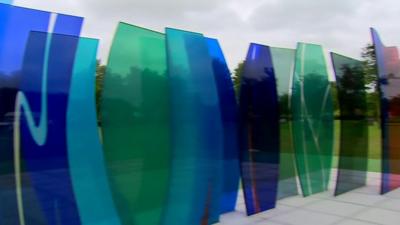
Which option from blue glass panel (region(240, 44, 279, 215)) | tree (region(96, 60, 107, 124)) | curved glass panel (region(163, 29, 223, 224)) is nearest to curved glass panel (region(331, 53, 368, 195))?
blue glass panel (region(240, 44, 279, 215))

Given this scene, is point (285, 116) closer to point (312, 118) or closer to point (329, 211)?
point (312, 118)

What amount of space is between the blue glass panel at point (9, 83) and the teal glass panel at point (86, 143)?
20.5 inches

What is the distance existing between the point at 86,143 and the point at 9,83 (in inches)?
35.4

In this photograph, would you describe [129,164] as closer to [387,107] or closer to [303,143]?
[303,143]

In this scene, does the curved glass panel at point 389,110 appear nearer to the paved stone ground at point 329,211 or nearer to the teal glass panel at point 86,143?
the paved stone ground at point 329,211

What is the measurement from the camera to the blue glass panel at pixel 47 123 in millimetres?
3674

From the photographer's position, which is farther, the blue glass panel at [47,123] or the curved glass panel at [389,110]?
the curved glass panel at [389,110]

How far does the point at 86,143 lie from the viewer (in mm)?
4043

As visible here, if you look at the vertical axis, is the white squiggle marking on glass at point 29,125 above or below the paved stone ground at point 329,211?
above

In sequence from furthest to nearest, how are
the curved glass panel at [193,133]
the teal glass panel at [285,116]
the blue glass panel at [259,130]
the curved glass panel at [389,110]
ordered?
the curved glass panel at [389,110], the teal glass panel at [285,116], the blue glass panel at [259,130], the curved glass panel at [193,133]

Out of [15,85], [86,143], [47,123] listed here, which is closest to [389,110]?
[86,143]

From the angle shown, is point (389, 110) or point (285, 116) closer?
point (285, 116)

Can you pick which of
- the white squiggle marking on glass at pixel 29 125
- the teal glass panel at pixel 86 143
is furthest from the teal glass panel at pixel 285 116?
the white squiggle marking on glass at pixel 29 125

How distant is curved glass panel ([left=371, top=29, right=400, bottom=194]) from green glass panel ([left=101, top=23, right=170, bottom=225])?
179 inches
